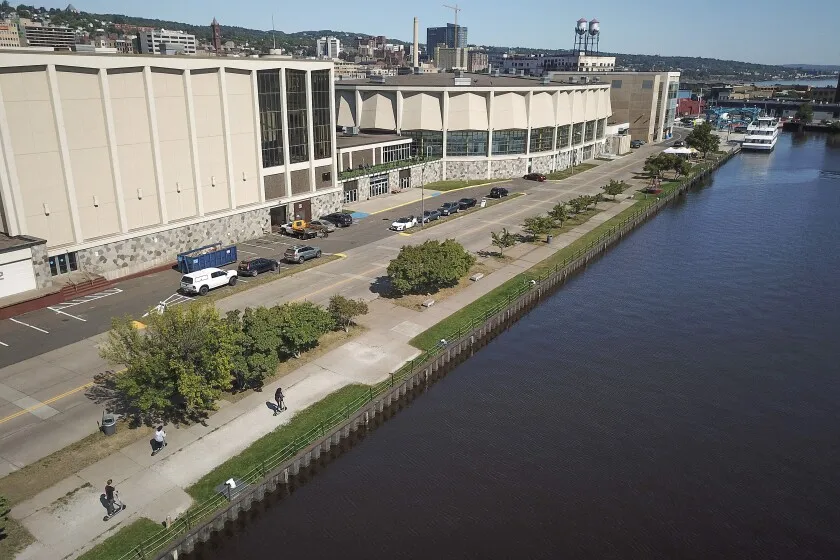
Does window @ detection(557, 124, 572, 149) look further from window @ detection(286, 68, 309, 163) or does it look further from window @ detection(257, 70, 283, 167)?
window @ detection(257, 70, 283, 167)

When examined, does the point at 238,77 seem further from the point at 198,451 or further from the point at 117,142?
the point at 198,451

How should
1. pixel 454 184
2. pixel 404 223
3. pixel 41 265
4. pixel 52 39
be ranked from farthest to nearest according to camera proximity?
1. pixel 454 184
2. pixel 404 223
3. pixel 52 39
4. pixel 41 265

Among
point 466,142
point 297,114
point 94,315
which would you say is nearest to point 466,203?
point 466,142

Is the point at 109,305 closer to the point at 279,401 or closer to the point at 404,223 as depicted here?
the point at 279,401

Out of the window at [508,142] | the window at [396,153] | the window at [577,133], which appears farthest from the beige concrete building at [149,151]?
the window at [577,133]

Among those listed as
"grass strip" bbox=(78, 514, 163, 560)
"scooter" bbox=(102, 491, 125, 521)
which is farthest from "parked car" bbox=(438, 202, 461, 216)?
"grass strip" bbox=(78, 514, 163, 560)

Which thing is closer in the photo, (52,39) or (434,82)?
(52,39)
